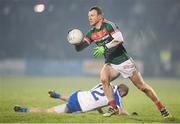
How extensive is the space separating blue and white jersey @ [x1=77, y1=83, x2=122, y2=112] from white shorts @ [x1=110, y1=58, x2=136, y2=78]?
41cm

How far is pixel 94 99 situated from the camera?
363 inches

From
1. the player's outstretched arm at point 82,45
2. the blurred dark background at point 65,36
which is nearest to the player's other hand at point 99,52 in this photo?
the player's outstretched arm at point 82,45

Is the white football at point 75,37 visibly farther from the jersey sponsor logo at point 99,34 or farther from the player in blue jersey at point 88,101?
the player in blue jersey at point 88,101

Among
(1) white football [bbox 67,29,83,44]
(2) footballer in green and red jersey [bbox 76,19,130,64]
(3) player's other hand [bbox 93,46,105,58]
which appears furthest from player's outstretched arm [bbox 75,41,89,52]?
(3) player's other hand [bbox 93,46,105,58]

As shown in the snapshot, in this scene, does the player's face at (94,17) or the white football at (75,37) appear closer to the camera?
the player's face at (94,17)

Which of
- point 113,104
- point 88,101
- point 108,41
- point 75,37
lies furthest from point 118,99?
point 75,37

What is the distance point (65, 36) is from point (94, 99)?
22.9 meters

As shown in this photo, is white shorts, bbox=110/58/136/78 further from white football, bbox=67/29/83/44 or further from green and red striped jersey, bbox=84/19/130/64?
white football, bbox=67/29/83/44

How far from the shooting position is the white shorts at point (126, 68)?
Result: 8.95m

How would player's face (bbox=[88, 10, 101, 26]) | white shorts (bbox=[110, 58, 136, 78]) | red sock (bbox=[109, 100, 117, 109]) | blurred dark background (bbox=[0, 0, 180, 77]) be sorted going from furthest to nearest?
blurred dark background (bbox=[0, 0, 180, 77]) < player's face (bbox=[88, 10, 101, 26]) < white shorts (bbox=[110, 58, 136, 78]) < red sock (bbox=[109, 100, 117, 109])

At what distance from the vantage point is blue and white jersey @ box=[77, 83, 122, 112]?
9.20 meters

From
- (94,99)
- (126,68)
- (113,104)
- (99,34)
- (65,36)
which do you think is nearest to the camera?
(113,104)

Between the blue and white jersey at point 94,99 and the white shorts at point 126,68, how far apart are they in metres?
0.41

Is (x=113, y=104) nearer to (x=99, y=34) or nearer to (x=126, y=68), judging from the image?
(x=126, y=68)
